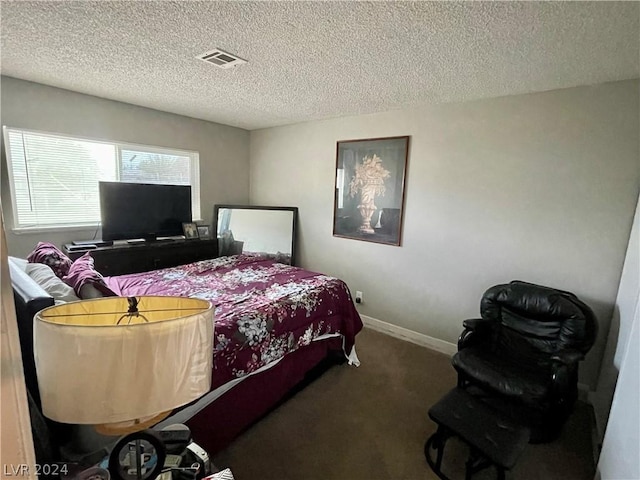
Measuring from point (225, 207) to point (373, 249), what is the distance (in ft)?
7.22

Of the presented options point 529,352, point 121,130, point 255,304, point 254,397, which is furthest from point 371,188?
point 121,130

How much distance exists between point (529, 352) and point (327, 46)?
2.64 meters

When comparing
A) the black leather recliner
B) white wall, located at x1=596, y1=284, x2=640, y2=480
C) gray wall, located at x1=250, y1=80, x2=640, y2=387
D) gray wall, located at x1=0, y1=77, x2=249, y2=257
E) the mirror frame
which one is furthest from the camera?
the mirror frame

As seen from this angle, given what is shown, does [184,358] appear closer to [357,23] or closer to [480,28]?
[357,23]

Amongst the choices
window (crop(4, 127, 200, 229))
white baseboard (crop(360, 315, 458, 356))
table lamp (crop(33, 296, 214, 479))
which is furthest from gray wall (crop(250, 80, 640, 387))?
table lamp (crop(33, 296, 214, 479))

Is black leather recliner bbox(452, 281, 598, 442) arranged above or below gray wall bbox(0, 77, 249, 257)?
below

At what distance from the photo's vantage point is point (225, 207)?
4324 mm

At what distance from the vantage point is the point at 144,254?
329 cm

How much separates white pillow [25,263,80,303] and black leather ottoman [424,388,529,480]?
2045 millimetres

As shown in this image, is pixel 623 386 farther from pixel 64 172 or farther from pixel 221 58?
pixel 64 172

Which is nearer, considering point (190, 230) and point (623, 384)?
point (623, 384)

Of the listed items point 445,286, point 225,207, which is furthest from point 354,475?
point 225,207

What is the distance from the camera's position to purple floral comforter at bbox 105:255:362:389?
1860mm

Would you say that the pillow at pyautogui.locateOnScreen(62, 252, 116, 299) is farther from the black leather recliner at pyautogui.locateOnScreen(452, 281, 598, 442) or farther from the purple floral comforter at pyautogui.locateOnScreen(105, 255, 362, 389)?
the black leather recliner at pyautogui.locateOnScreen(452, 281, 598, 442)
